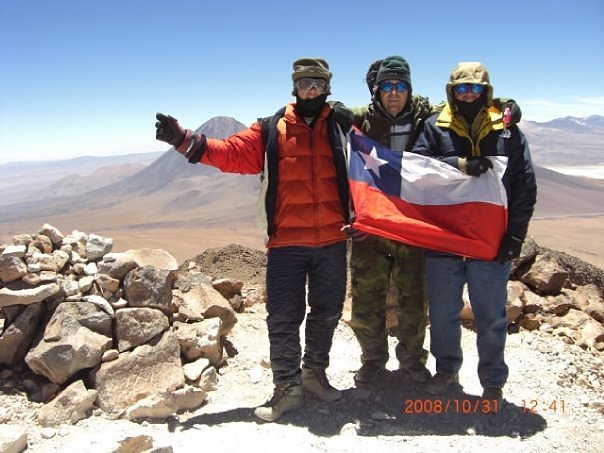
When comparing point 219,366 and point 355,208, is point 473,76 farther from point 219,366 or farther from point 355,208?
point 219,366

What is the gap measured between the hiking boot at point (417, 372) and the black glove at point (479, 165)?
1.62 m

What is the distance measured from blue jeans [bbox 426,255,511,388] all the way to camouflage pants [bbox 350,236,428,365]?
0.18 meters

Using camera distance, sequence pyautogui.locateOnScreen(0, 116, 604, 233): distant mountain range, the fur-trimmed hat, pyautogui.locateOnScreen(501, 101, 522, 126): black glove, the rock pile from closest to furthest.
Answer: pyautogui.locateOnScreen(501, 101, 522, 126): black glove < the fur-trimmed hat < the rock pile < pyautogui.locateOnScreen(0, 116, 604, 233): distant mountain range

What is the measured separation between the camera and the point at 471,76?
3426 millimetres

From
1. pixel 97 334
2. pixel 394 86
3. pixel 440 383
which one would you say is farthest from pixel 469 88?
pixel 97 334

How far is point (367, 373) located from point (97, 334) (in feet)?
7.10

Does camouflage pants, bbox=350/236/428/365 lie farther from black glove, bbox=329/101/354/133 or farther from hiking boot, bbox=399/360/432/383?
black glove, bbox=329/101/354/133

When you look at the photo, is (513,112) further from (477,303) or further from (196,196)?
(196,196)

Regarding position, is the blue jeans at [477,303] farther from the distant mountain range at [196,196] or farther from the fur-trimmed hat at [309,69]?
the distant mountain range at [196,196]

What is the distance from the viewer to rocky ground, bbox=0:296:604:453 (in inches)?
131

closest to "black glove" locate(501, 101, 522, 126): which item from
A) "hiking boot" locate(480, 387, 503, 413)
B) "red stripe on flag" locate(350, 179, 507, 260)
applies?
"red stripe on flag" locate(350, 179, 507, 260)

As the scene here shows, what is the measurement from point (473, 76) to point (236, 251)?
606 centimetres

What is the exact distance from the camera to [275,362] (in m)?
3.77

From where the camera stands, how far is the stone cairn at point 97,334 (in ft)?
12.5
